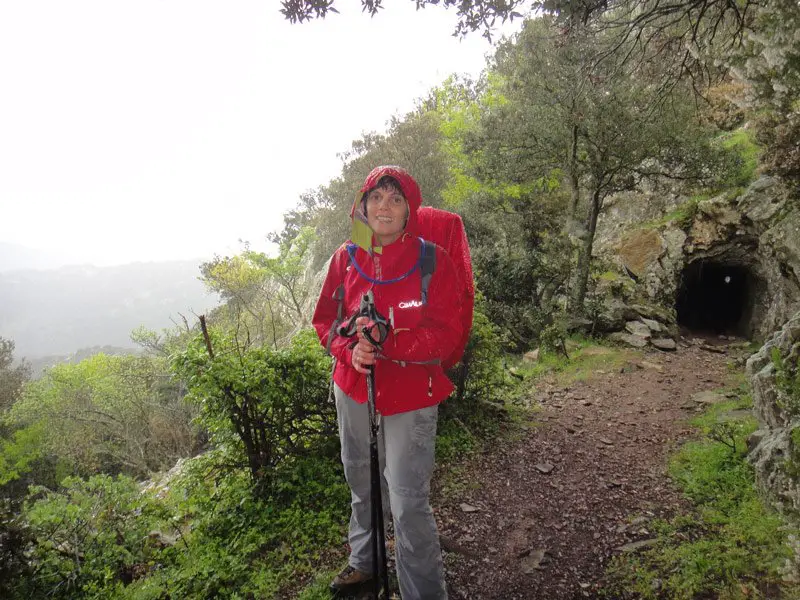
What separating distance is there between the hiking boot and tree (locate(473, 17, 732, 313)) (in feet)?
33.6

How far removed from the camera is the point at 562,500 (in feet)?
14.3

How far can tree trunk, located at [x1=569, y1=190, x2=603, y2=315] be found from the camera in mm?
12219

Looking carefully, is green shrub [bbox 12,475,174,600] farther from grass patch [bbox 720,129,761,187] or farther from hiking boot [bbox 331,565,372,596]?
→ grass patch [bbox 720,129,761,187]

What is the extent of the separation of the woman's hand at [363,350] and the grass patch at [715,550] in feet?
8.29

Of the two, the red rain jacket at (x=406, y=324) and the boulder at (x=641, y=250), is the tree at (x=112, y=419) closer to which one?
the red rain jacket at (x=406, y=324)

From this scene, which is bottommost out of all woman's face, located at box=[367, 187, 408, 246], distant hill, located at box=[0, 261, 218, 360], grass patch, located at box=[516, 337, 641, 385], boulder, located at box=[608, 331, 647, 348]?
distant hill, located at box=[0, 261, 218, 360]

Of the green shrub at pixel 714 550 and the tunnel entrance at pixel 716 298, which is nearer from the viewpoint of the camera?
the green shrub at pixel 714 550

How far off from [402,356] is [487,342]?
3485mm

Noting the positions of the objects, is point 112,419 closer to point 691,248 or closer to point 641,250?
point 641,250

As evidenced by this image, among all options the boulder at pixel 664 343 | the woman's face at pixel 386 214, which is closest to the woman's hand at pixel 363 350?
the woman's face at pixel 386 214

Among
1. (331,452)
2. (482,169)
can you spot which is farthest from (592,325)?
(331,452)

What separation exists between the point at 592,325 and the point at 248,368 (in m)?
10.5

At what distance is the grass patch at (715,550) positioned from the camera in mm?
2764

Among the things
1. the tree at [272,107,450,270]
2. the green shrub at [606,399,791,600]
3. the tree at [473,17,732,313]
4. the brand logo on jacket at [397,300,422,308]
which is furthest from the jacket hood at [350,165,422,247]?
the tree at [272,107,450,270]
